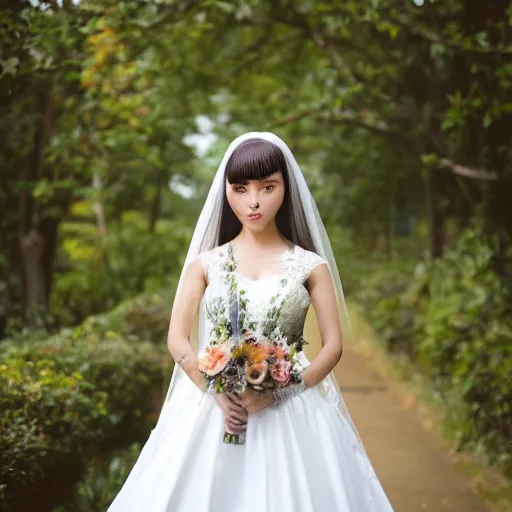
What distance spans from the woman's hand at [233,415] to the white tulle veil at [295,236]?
1.21 ft

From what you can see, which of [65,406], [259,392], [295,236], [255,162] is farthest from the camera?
[65,406]

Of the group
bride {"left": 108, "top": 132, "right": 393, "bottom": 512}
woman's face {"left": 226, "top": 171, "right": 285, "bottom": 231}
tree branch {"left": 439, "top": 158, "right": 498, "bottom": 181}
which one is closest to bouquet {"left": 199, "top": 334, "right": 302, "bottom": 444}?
bride {"left": 108, "top": 132, "right": 393, "bottom": 512}

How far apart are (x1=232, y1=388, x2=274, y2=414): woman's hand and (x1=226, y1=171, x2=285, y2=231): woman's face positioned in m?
0.75

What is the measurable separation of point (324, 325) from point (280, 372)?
0.50 metres

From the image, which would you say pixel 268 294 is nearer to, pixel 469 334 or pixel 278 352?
pixel 278 352

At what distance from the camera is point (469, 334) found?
693 centimetres

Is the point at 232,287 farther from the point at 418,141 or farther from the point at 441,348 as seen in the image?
the point at 418,141

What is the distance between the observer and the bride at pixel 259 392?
2.75 m

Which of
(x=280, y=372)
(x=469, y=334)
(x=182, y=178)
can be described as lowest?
(x=182, y=178)

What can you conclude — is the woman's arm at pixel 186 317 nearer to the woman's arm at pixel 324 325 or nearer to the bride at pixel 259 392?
the bride at pixel 259 392

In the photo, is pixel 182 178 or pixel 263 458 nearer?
pixel 263 458

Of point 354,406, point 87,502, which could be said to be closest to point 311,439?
point 87,502

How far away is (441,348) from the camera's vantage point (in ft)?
23.2

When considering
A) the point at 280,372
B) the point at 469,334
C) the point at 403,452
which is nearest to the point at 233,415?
the point at 280,372
